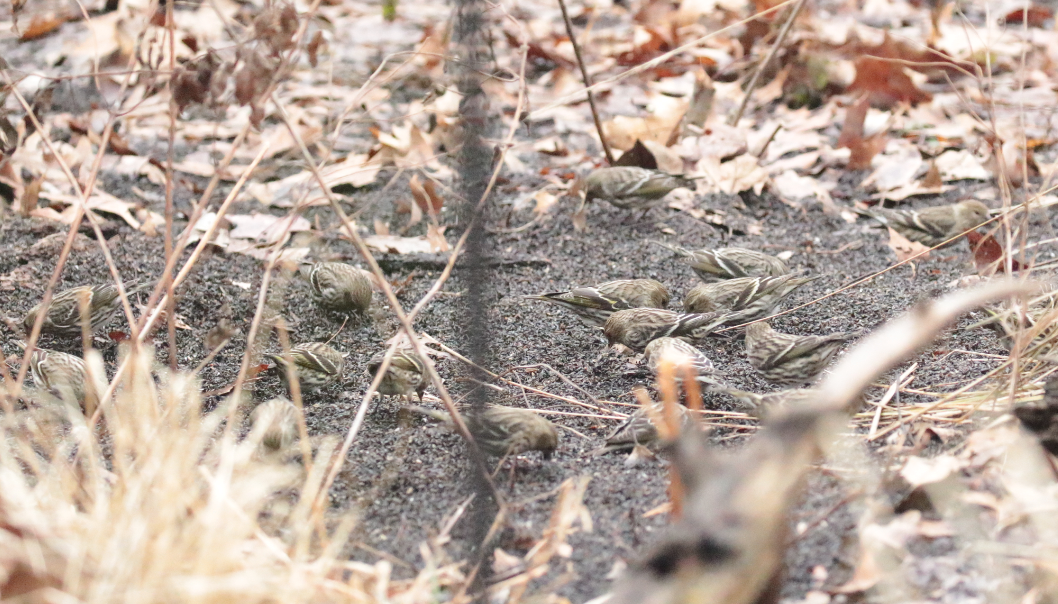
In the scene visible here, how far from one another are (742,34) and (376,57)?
2.79 meters

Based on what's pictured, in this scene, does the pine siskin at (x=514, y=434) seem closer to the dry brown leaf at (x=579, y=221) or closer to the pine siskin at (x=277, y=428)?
the pine siskin at (x=277, y=428)

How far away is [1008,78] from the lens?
23.3 ft

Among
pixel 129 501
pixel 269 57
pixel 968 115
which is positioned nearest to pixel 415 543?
pixel 129 501

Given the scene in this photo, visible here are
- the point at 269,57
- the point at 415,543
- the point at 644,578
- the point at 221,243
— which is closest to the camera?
the point at 644,578

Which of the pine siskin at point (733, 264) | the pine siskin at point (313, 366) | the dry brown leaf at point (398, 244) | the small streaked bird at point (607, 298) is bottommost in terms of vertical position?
the dry brown leaf at point (398, 244)

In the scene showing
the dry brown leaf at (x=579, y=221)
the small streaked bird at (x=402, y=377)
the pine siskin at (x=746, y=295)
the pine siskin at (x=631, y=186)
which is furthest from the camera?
the dry brown leaf at (x=579, y=221)

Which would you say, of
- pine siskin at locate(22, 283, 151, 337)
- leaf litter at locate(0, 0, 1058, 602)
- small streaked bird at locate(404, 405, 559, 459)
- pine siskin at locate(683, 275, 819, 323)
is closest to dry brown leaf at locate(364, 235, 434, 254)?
leaf litter at locate(0, 0, 1058, 602)

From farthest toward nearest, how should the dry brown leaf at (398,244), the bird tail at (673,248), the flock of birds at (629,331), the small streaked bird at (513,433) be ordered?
the dry brown leaf at (398,244), the bird tail at (673,248), the flock of birds at (629,331), the small streaked bird at (513,433)

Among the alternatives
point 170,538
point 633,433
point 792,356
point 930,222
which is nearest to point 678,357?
point 792,356

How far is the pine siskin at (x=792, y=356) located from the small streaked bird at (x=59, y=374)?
7.15ft

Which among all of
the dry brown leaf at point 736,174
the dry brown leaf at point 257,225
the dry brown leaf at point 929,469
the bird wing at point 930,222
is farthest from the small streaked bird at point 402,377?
the dry brown leaf at point 736,174

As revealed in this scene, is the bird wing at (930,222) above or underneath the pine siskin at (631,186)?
underneath

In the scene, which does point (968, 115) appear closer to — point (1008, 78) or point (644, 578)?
point (1008, 78)

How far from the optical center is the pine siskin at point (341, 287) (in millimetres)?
3816
